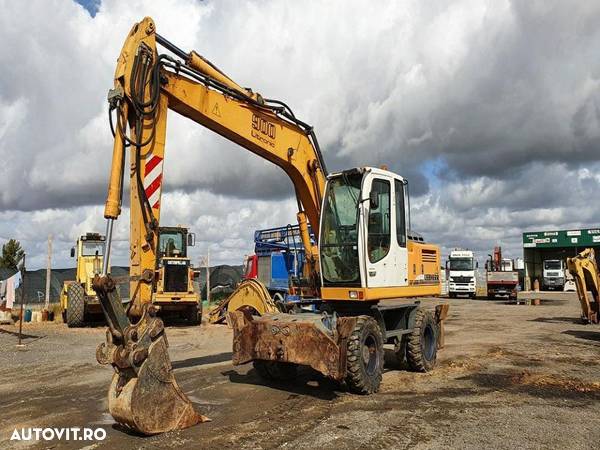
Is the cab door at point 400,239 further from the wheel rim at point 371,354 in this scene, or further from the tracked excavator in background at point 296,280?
the wheel rim at point 371,354

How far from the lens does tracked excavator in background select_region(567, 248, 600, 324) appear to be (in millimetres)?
16656

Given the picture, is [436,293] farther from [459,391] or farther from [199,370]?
[199,370]

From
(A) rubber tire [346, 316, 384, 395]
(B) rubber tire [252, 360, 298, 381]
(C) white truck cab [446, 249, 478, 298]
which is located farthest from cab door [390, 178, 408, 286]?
(C) white truck cab [446, 249, 478, 298]

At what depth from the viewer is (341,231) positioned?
8320 millimetres

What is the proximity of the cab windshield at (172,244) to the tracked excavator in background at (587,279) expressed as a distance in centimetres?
1267

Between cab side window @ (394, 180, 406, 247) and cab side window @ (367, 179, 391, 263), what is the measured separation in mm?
254

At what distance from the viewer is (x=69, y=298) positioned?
17.5 m

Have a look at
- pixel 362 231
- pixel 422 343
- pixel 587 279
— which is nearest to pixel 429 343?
pixel 422 343

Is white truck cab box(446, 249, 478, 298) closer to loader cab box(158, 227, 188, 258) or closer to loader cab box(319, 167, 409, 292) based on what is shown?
loader cab box(158, 227, 188, 258)

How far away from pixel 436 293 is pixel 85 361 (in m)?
7.27

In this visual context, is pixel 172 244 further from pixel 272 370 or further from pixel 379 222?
pixel 379 222

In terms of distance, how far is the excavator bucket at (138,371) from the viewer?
5.52 meters

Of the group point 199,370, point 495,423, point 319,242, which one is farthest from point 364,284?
point 199,370
